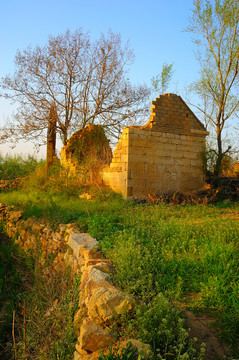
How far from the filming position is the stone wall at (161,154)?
1048cm

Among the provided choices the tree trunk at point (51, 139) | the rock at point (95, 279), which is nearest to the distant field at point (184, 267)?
the rock at point (95, 279)

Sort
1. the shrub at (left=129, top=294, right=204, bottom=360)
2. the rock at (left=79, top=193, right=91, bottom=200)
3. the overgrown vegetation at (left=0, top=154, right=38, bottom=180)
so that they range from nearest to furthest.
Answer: the shrub at (left=129, top=294, right=204, bottom=360), the rock at (left=79, top=193, right=91, bottom=200), the overgrown vegetation at (left=0, top=154, right=38, bottom=180)

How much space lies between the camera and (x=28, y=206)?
29.7 ft

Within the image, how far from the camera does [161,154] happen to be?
36.6 feet

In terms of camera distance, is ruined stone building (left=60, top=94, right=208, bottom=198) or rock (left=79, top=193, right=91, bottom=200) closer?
rock (left=79, top=193, right=91, bottom=200)

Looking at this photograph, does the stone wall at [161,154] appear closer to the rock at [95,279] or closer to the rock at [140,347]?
the rock at [95,279]

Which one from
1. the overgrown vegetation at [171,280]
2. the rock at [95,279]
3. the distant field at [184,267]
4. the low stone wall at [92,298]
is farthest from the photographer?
the rock at [95,279]

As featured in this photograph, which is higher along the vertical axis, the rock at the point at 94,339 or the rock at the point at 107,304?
the rock at the point at 107,304

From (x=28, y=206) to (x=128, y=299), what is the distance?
280 inches

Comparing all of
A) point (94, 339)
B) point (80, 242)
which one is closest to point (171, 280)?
point (94, 339)

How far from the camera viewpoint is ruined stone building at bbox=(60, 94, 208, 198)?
10.5m

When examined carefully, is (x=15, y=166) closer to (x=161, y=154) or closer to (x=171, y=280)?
(x=161, y=154)

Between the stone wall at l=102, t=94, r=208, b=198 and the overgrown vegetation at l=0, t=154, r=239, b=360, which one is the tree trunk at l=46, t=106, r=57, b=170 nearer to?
the stone wall at l=102, t=94, r=208, b=198

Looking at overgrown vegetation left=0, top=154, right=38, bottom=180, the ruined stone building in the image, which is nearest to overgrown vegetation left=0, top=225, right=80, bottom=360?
the ruined stone building
